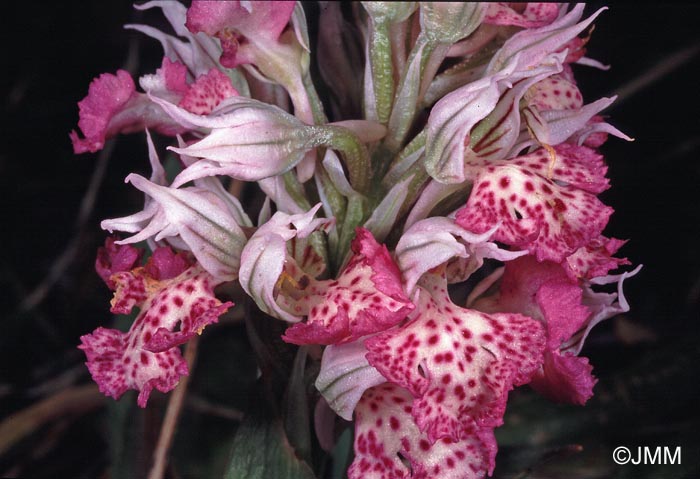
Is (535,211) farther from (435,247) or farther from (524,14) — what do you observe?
(524,14)

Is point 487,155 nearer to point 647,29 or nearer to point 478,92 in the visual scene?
point 478,92

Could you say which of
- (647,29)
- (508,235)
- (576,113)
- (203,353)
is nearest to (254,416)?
(508,235)

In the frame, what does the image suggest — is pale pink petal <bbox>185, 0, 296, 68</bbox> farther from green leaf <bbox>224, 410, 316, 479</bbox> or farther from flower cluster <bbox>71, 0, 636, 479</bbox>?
green leaf <bbox>224, 410, 316, 479</bbox>

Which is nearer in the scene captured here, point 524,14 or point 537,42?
point 537,42

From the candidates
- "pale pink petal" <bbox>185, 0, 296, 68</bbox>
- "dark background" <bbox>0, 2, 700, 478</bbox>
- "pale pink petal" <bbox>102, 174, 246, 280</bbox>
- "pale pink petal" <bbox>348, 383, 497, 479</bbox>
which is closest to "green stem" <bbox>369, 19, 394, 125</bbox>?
"pale pink petal" <bbox>185, 0, 296, 68</bbox>

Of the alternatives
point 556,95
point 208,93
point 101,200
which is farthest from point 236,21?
point 101,200

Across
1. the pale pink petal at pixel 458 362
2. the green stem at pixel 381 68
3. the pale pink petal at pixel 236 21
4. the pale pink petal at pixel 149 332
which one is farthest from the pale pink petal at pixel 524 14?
the pale pink petal at pixel 149 332
